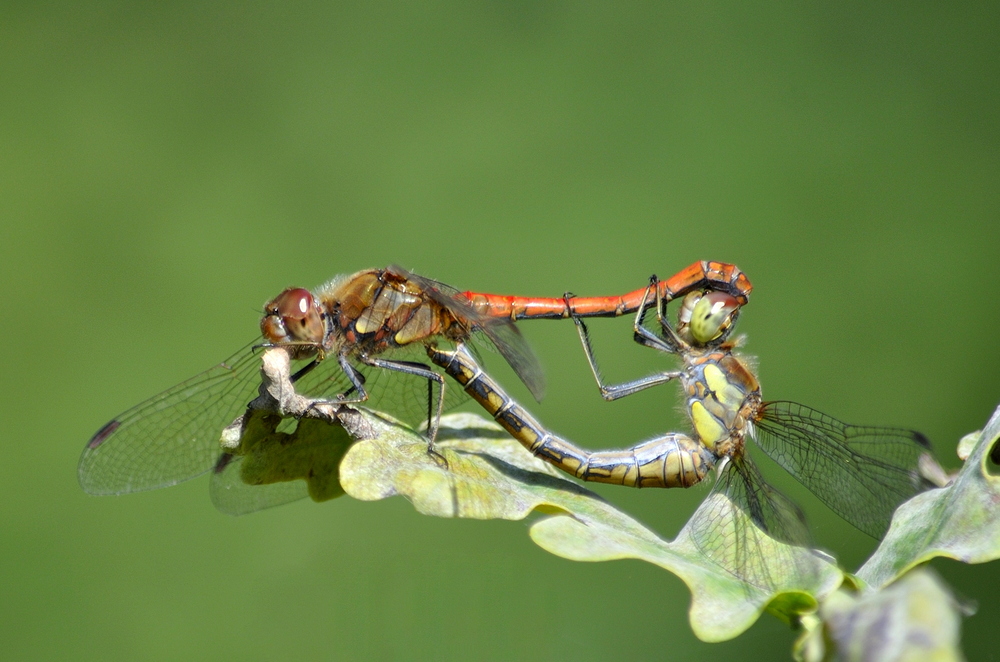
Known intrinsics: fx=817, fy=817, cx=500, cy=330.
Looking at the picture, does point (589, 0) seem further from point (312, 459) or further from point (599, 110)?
point (312, 459)

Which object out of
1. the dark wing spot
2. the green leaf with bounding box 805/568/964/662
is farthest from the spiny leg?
the green leaf with bounding box 805/568/964/662

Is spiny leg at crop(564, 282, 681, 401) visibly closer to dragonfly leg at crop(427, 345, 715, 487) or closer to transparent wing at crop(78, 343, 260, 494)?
dragonfly leg at crop(427, 345, 715, 487)

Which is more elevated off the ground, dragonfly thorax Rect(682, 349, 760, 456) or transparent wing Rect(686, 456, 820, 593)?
dragonfly thorax Rect(682, 349, 760, 456)

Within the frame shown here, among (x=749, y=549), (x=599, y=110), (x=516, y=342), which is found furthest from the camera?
(x=599, y=110)

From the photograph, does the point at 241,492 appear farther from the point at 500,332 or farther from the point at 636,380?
the point at 636,380

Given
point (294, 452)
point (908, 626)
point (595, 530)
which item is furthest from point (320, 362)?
point (908, 626)

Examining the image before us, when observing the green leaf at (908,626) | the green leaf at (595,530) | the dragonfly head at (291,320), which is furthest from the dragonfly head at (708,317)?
the green leaf at (908,626)

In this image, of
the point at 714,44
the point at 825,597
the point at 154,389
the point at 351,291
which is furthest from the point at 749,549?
the point at 714,44
